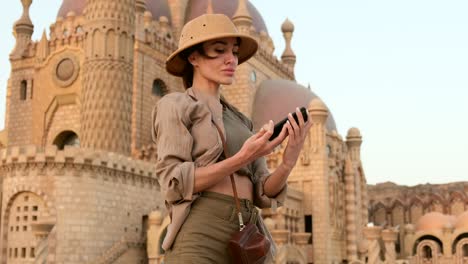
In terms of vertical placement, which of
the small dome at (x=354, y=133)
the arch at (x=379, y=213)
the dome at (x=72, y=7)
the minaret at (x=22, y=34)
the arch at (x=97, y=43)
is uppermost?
the dome at (x=72, y=7)

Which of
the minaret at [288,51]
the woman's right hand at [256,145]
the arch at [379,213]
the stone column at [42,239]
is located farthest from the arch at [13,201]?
the arch at [379,213]

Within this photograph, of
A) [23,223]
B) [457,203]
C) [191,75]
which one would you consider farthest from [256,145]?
[457,203]

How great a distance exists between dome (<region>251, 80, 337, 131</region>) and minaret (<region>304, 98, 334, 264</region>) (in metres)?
2.37

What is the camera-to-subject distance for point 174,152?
334cm

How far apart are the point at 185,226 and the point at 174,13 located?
3329cm

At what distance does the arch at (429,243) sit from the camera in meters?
37.2

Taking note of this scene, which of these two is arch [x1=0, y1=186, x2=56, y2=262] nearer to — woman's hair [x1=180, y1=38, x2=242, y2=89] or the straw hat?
woman's hair [x1=180, y1=38, x2=242, y2=89]

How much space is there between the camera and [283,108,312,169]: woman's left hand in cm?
334

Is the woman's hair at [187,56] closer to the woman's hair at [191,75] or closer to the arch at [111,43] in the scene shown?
the woman's hair at [191,75]

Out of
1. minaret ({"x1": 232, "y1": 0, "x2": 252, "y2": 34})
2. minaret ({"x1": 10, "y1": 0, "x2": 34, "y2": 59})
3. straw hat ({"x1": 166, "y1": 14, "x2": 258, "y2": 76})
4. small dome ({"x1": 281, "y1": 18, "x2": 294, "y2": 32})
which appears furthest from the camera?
small dome ({"x1": 281, "y1": 18, "x2": 294, "y2": 32})

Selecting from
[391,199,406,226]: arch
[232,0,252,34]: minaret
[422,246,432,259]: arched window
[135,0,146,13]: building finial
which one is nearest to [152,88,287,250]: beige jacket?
[135,0,146,13]: building finial

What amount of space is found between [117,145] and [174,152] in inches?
844

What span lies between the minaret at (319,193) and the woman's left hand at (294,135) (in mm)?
26111

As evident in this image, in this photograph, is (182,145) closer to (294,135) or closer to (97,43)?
(294,135)
